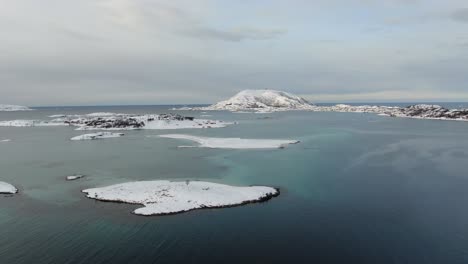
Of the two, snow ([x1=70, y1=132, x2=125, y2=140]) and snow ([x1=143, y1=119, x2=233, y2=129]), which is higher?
snow ([x1=143, y1=119, x2=233, y2=129])

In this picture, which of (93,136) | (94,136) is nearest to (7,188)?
(93,136)

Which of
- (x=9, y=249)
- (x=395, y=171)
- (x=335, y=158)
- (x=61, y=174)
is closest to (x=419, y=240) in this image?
(x=395, y=171)

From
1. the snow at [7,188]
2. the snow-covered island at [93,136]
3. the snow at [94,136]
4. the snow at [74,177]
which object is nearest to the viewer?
the snow at [7,188]

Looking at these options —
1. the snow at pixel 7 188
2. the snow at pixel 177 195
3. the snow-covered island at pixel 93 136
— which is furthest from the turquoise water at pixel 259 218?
the snow-covered island at pixel 93 136

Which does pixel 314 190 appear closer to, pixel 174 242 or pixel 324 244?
pixel 324 244

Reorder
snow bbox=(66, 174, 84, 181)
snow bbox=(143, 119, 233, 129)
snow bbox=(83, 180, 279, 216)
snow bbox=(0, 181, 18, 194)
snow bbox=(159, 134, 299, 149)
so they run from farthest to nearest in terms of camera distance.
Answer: snow bbox=(143, 119, 233, 129) < snow bbox=(159, 134, 299, 149) < snow bbox=(66, 174, 84, 181) < snow bbox=(0, 181, 18, 194) < snow bbox=(83, 180, 279, 216)

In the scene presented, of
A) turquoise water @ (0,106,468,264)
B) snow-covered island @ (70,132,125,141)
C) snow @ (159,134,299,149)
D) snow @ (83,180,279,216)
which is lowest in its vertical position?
turquoise water @ (0,106,468,264)

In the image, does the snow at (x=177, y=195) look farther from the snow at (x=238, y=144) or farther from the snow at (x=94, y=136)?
the snow at (x=94, y=136)

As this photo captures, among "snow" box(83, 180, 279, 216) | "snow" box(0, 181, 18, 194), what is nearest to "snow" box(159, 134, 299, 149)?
"snow" box(83, 180, 279, 216)

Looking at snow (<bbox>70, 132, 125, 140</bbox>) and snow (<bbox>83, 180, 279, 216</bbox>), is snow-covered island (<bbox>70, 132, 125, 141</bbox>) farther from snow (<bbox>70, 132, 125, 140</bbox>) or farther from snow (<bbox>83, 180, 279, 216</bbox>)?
snow (<bbox>83, 180, 279, 216</bbox>)
